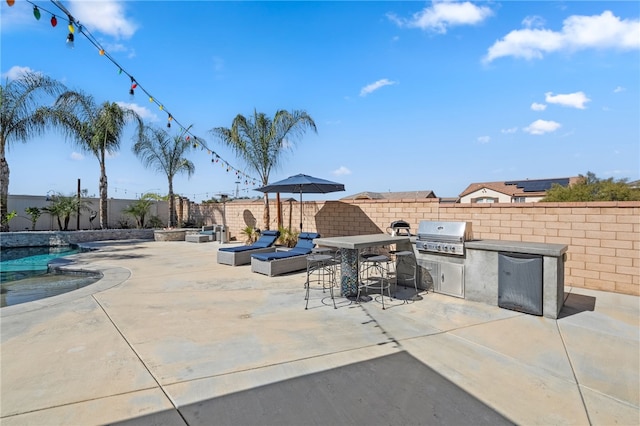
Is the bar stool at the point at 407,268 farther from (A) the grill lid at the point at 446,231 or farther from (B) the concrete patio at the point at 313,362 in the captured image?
(B) the concrete patio at the point at 313,362

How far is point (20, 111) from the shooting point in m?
13.4

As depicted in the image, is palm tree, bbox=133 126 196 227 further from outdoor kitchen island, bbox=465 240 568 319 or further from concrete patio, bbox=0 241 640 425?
Result: outdoor kitchen island, bbox=465 240 568 319

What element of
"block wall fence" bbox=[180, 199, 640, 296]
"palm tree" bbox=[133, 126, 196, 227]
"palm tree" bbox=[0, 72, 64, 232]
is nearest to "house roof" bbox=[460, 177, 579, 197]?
"block wall fence" bbox=[180, 199, 640, 296]

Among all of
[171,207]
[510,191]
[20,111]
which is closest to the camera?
[20,111]

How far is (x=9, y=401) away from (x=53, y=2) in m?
6.01

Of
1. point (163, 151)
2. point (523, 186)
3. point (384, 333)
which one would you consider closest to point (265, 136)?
point (163, 151)

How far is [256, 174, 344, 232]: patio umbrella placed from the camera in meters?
9.86

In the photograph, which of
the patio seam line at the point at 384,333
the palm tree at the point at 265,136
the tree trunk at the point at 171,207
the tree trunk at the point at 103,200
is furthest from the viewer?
the tree trunk at the point at 171,207

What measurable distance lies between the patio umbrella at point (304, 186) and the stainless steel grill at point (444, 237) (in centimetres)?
456

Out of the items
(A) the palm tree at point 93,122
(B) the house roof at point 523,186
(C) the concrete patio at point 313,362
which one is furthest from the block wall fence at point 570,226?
(B) the house roof at point 523,186

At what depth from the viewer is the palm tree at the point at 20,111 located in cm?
1315

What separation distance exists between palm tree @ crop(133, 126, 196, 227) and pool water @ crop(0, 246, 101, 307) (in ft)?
24.2

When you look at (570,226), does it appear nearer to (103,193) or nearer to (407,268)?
(407,268)

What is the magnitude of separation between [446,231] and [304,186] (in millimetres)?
5803
